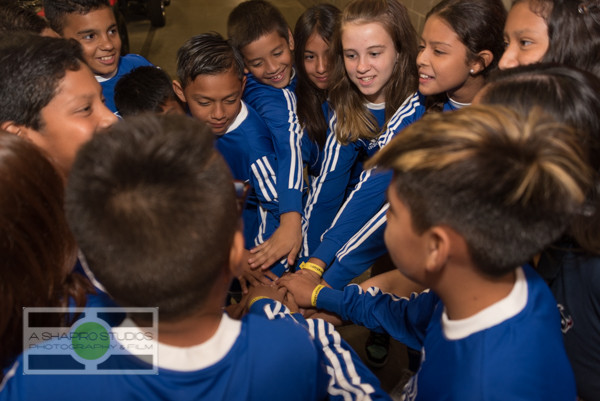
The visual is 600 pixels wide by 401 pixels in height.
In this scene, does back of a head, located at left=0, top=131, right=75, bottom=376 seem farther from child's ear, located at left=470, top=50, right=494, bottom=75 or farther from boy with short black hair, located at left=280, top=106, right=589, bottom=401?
child's ear, located at left=470, top=50, right=494, bottom=75

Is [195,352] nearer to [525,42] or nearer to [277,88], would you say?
[525,42]

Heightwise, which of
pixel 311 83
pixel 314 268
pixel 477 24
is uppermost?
pixel 477 24

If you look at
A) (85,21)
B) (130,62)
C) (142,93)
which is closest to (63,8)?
(85,21)

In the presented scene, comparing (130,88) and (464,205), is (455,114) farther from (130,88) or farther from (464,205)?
(130,88)

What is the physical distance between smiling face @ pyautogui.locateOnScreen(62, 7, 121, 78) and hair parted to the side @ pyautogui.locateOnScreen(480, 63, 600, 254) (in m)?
2.04

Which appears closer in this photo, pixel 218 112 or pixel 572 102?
pixel 572 102

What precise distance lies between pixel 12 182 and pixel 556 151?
1046mm

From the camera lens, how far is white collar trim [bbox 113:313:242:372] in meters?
0.77

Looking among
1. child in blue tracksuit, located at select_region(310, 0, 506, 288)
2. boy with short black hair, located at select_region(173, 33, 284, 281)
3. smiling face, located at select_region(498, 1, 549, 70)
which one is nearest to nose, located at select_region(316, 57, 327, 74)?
→ boy with short black hair, located at select_region(173, 33, 284, 281)

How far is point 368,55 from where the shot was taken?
189 centimetres

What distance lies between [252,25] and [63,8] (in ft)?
3.44

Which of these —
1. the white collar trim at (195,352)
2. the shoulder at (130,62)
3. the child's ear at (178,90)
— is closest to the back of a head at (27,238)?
the white collar trim at (195,352)

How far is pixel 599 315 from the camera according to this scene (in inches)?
41.2

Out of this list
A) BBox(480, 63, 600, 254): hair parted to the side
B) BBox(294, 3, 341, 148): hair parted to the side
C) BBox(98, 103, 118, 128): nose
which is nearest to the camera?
BBox(480, 63, 600, 254): hair parted to the side
